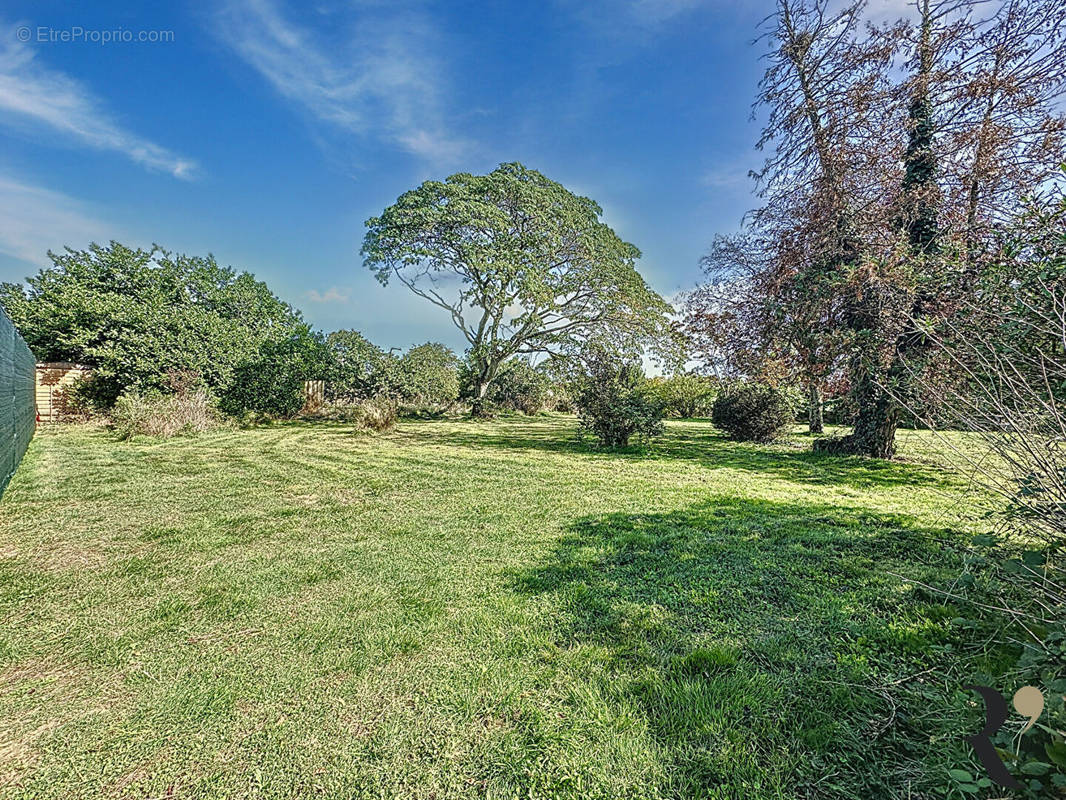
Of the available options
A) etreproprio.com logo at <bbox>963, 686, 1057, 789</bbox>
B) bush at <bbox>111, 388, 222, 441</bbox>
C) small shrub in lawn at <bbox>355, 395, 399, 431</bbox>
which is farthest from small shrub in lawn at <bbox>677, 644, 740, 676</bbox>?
bush at <bbox>111, 388, 222, 441</bbox>

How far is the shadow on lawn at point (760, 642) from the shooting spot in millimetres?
1438

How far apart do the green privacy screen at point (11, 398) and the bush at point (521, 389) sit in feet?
46.0

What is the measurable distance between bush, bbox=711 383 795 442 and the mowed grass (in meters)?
5.42

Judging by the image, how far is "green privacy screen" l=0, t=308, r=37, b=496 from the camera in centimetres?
466

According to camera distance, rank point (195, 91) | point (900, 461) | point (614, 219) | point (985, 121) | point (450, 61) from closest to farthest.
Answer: point (985, 121)
point (900, 461)
point (195, 91)
point (450, 61)
point (614, 219)

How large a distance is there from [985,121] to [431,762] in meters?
9.54

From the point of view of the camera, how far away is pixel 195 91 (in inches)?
319

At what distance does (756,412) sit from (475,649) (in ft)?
33.1

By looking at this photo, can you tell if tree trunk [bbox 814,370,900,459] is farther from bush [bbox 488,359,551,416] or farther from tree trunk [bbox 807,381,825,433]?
bush [bbox 488,359,551,416]

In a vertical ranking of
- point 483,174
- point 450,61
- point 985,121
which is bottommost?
point 985,121

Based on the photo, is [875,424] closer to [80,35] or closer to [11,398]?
[11,398]

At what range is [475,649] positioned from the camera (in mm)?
2109

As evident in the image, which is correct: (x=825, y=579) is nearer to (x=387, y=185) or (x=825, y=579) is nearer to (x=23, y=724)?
(x=23, y=724)

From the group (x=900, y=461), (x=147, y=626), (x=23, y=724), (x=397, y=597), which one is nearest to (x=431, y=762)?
(x=397, y=597)
